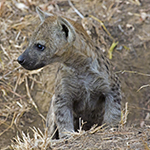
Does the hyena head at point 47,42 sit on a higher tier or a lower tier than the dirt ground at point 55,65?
higher

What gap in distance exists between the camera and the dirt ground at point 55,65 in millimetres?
5332

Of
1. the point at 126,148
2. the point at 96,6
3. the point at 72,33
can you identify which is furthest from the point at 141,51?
the point at 126,148

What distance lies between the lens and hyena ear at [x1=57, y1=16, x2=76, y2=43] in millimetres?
3336

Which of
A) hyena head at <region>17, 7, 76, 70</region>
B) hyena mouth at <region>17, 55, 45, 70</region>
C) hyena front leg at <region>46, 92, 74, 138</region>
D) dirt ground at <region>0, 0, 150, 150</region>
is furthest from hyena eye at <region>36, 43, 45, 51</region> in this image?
dirt ground at <region>0, 0, 150, 150</region>

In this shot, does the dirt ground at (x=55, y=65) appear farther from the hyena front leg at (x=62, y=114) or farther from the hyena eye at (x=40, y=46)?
the hyena eye at (x=40, y=46)

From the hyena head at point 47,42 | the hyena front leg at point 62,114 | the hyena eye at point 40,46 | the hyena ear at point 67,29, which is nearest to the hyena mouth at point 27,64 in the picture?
the hyena head at point 47,42

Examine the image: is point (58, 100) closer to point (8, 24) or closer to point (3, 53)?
point (3, 53)

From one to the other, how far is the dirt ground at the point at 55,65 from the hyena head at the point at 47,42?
68.2 inches

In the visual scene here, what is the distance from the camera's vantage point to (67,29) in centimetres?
341

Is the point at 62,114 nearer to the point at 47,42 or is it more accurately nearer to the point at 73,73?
the point at 73,73

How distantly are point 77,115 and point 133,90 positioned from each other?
5.87ft

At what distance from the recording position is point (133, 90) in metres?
5.70

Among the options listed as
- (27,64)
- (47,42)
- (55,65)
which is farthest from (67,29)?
(55,65)

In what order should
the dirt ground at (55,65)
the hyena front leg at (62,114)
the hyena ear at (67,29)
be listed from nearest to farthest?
the hyena ear at (67,29), the hyena front leg at (62,114), the dirt ground at (55,65)
